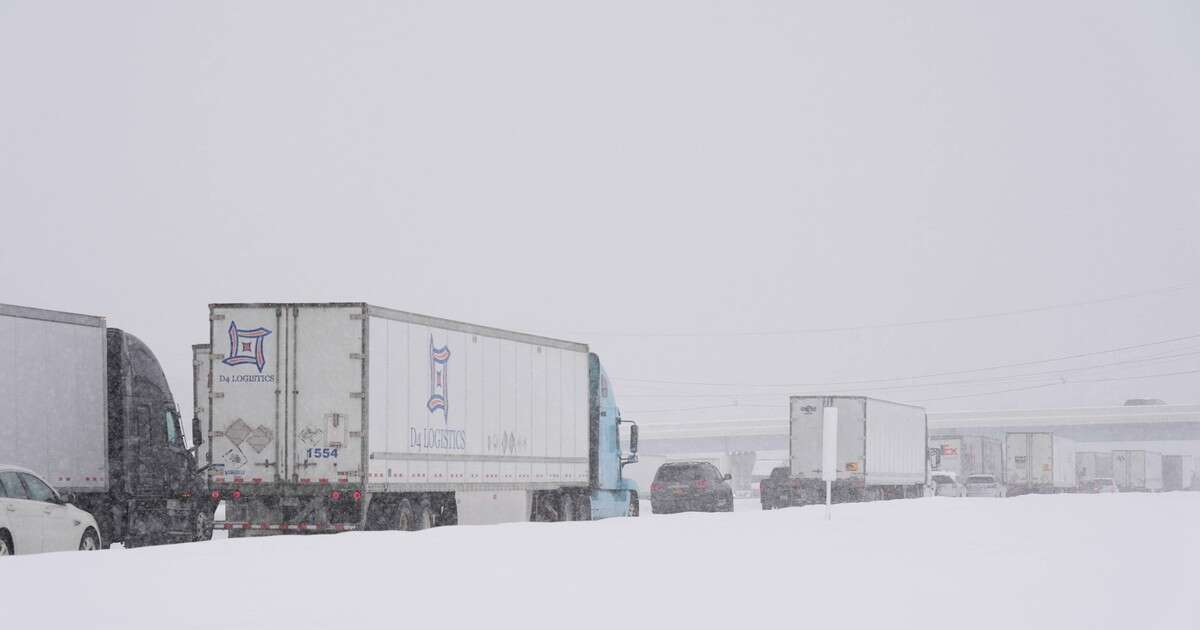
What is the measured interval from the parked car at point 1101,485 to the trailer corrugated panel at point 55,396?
255ft

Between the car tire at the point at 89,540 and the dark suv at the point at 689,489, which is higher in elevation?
the car tire at the point at 89,540

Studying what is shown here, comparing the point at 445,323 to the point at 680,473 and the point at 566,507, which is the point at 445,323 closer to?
the point at 566,507

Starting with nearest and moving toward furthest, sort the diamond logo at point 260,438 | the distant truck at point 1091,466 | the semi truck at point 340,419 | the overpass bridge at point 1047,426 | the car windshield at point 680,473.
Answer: the semi truck at point 340,419 < the diamond logo at point 260,438 < the car windshield at point 680,473 < the distant truck at point 1091,466 < the overpass bridge at point 1047,426

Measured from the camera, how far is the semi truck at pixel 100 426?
2511cm

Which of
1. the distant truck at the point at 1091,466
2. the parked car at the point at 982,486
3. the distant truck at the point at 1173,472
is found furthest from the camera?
the distant truck at the point at 1173,472

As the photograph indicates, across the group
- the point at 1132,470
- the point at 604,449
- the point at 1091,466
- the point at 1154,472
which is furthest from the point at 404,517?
the point at 1154,472

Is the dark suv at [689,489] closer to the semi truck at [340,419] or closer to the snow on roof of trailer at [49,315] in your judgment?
the semi truck at [340,419]

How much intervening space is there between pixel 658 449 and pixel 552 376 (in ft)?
438

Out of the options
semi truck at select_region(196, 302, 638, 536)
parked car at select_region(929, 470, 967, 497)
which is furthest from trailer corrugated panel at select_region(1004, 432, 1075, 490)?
semi truck at select_region(196, 302, 638, 536)

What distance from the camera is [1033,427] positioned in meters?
151

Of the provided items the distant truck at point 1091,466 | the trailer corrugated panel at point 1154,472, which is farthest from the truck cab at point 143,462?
the trailer corrugated panel at point 1154,472

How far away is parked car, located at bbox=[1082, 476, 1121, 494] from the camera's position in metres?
95.9

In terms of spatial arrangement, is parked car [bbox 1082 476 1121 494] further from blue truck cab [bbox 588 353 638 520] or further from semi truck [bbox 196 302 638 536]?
semi truck [bbox 196 302 638 536]

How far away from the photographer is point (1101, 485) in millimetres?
A: 97750
